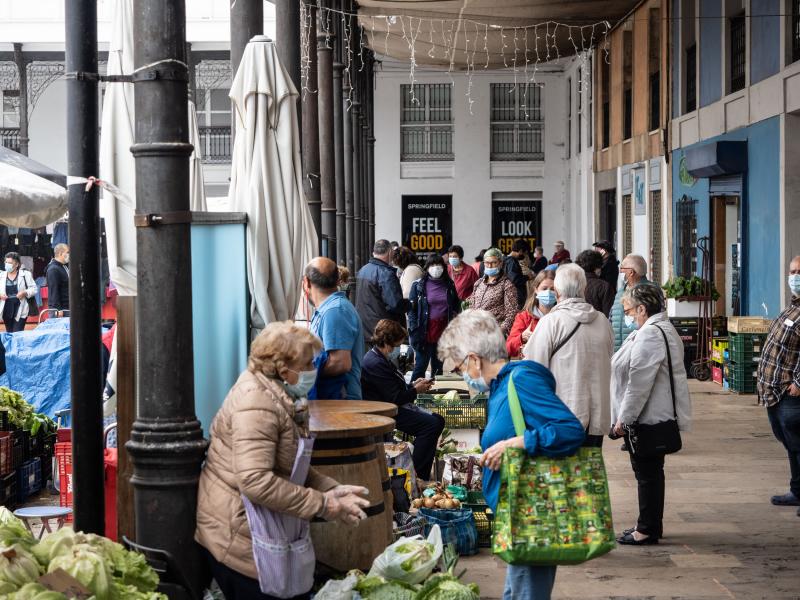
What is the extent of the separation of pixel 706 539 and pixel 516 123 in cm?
3136

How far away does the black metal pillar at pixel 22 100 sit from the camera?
27.8 metres

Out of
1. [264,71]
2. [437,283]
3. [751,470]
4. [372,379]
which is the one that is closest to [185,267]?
[264,71]

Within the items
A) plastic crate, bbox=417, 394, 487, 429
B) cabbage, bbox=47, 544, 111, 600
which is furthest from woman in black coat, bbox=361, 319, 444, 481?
cabbage, bbox=47, 544, 111, 600

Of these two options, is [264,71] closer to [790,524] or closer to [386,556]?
[386,556]

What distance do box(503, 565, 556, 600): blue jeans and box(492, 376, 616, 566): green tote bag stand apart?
0.20 meters

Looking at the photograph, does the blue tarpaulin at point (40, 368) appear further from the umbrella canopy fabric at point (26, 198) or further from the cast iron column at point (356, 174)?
the cast iron column at point (356, 174)

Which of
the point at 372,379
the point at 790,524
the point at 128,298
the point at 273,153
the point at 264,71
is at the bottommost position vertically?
the point at 790,524

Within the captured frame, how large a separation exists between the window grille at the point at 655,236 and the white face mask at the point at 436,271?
9.22 meters

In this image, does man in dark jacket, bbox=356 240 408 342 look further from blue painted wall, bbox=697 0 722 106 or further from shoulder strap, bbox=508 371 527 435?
shoulder strap, bbox=508 371 527 435

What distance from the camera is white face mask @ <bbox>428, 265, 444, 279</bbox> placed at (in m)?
15.9

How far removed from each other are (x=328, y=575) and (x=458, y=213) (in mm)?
33204

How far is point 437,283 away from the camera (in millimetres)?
16047

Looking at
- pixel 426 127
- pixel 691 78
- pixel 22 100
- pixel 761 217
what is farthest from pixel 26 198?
pixel 426 127

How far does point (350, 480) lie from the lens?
5168 millimetres
